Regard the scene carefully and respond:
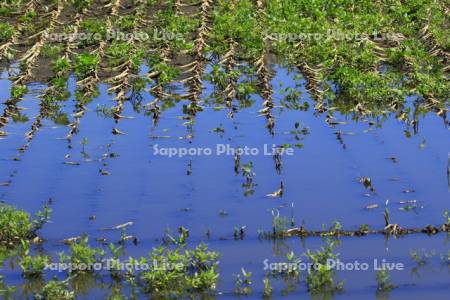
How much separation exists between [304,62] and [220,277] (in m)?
9.07

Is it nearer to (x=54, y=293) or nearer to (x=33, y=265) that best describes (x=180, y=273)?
(x=54, y=293)

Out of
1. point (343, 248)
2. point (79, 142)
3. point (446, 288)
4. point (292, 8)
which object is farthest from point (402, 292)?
point (292, 8)

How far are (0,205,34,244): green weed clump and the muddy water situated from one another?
0.36 meters

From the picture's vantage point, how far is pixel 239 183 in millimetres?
14656

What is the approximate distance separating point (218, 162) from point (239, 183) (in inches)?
39.5

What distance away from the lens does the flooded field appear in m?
11.7

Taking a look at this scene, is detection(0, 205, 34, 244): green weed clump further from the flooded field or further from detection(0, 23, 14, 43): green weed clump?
detection(0, 23, 14, 43): green weed clump

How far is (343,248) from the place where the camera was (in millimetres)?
12422

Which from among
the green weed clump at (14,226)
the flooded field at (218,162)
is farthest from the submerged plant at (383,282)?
the green weed clump at (14,226)

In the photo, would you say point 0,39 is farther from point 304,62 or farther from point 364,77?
point 364,77

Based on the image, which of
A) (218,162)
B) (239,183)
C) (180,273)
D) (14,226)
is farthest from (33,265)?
(218,162)

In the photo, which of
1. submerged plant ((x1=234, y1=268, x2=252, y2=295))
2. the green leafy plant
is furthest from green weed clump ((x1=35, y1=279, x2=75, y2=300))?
the green leafy plant

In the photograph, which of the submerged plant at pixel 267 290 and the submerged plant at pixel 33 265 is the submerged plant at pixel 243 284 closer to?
the submerged plant at pixel 267 290

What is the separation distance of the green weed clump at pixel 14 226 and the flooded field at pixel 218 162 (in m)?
0.02
